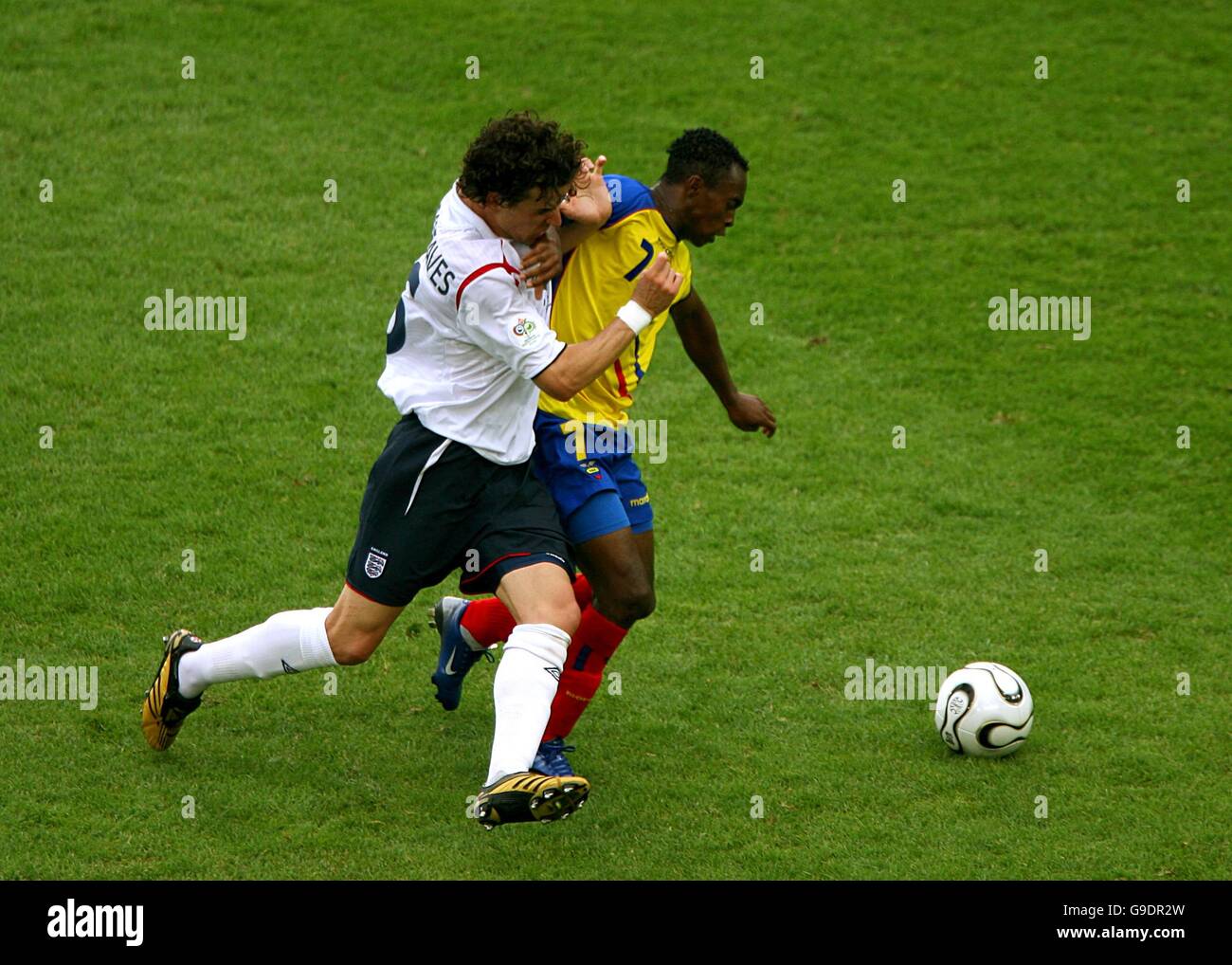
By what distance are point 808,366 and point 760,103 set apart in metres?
4.20

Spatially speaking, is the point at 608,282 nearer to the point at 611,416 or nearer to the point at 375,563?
the point at 611,416

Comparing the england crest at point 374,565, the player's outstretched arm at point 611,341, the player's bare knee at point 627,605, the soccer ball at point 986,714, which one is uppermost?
the player's outstretched arm at point 611,341

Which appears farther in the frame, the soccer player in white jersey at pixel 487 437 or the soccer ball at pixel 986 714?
the soccer ball at pixel 986 714

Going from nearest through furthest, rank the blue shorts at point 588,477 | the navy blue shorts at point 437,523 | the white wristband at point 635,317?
the white wristband at point 635,317
the navy blue shorts at point 437,523
the blue shorts at point 588,477

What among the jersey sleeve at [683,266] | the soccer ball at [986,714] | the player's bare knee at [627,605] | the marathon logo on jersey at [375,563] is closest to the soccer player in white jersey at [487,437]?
the marathon logo on jersey at [375,563]

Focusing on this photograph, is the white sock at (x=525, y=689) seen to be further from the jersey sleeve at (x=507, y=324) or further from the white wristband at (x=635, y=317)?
the white wristband at (x=635, y=317)

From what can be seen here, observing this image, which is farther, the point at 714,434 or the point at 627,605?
the point at 714,434

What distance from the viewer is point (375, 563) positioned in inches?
198

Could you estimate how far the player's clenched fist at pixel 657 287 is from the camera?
482 cm

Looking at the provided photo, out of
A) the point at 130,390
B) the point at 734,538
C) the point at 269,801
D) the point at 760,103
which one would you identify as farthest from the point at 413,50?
the point at 269,801

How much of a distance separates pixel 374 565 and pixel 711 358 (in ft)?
6.23

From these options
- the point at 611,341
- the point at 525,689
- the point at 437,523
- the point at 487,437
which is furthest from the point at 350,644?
the point at 611,341

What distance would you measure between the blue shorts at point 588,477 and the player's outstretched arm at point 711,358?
66 cm

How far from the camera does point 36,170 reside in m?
11.1
